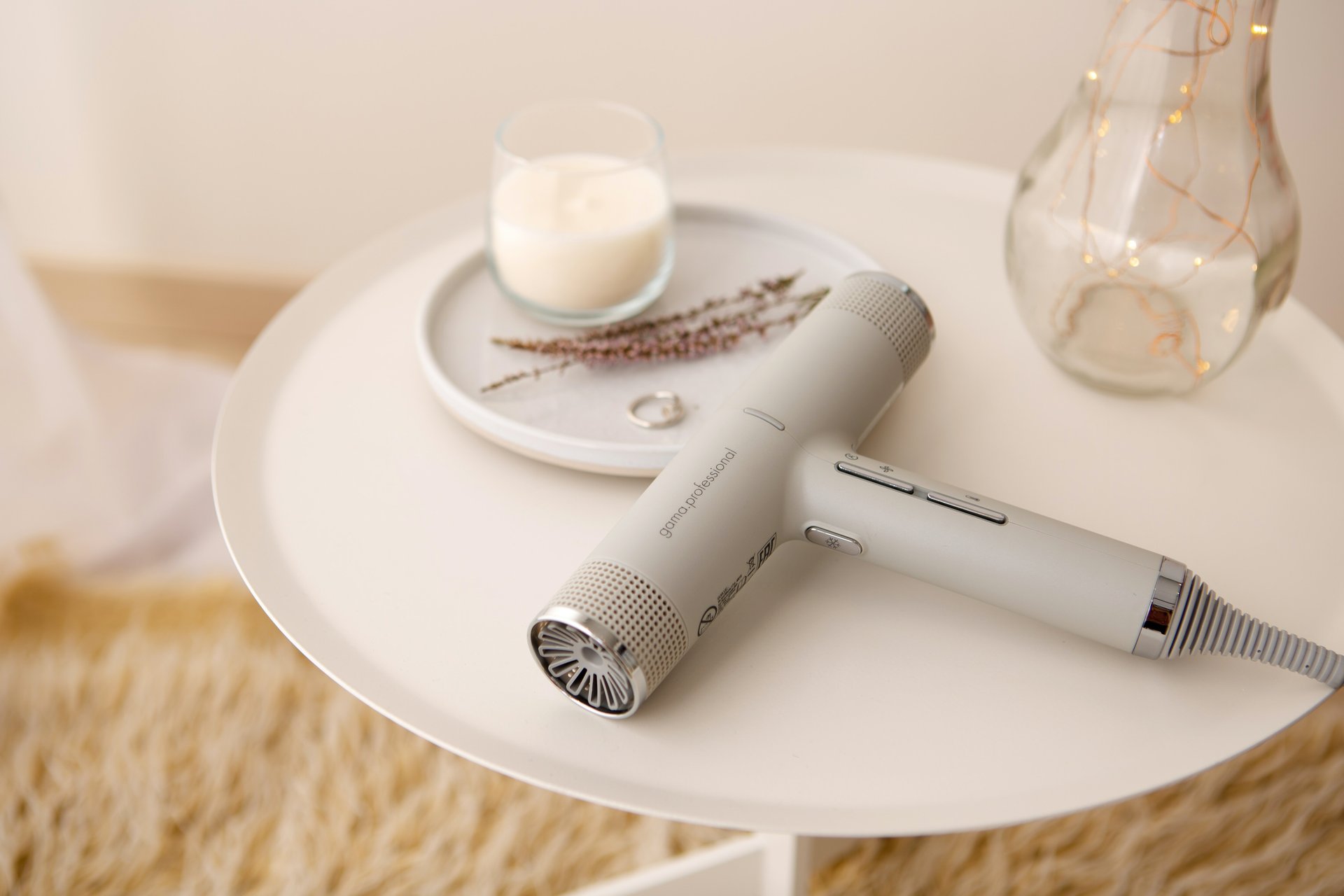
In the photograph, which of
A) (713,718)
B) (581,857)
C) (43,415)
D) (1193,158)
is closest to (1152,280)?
(1193,158)

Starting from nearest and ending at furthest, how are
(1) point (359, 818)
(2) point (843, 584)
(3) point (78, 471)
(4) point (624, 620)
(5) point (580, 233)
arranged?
(4) point (624, 620) → (2) point (843, 584) → (5) point (580, 233) → (1) point (359, 818) → (3) point (78, 471)

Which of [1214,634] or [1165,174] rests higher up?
[1165,174]

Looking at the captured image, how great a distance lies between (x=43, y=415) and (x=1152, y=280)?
1.35 meters

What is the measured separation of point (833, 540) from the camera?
1.87ft

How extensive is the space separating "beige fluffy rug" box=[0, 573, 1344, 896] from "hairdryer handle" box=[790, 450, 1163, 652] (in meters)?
0.58

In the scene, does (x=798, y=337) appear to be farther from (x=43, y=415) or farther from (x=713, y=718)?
(x=43, y=415)

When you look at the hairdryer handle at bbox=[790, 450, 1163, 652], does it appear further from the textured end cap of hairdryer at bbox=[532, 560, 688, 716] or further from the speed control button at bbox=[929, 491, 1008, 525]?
the textured end cap of hairdryer at bbox=[532, 560, 688, 716]

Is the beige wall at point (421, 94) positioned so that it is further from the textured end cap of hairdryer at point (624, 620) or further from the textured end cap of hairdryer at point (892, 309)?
the textured end cap of hairdryer at point (624, 620)

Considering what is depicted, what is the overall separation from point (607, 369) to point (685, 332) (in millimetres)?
64

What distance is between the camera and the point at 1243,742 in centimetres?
50

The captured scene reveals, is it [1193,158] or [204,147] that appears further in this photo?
[204,147]

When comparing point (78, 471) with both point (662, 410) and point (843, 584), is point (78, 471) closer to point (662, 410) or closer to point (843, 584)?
point (662, 410)

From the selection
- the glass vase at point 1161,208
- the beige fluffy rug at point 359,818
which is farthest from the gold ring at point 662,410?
the beige fluffy rug at point 359,818

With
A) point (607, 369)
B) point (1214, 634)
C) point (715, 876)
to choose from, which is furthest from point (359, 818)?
point (1214, 634)
